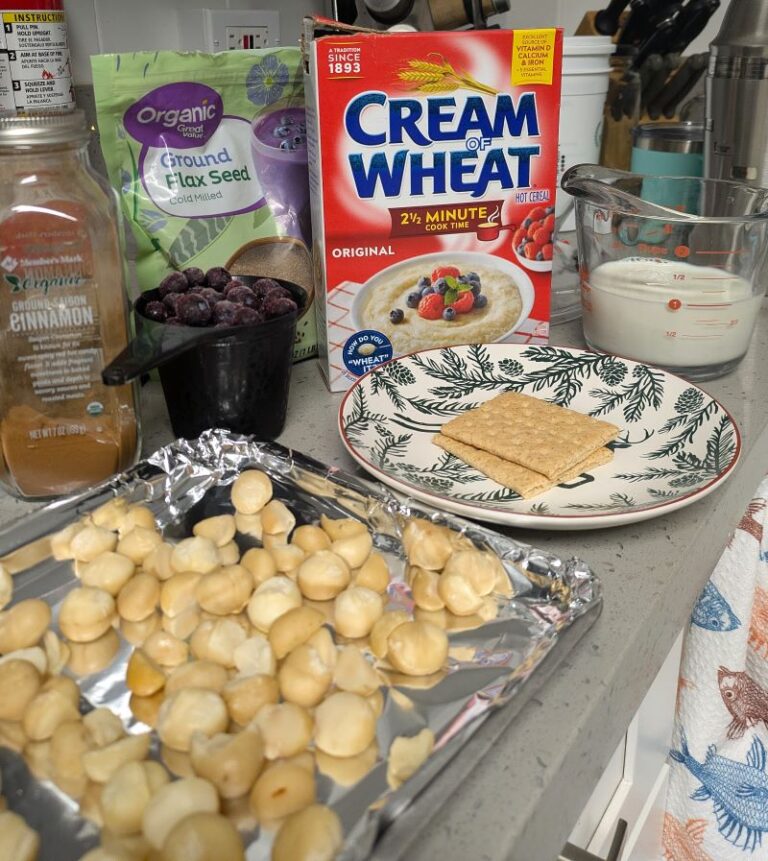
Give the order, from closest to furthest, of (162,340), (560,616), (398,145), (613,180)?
1. (560,616)
2. (162,340)
3. (398,145)
4. (613,180)

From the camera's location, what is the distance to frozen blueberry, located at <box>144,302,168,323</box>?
733mm

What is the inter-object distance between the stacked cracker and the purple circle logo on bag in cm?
37

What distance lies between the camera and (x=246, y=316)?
72 centimetres

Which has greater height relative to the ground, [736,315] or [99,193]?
[99,193]

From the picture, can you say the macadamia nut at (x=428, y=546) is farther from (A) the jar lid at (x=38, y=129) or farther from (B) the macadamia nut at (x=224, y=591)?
(A) the jar lid at (x=38, y=129)

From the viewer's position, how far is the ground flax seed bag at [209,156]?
79cm

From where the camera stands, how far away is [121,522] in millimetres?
625

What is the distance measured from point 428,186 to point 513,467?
31 centimetres

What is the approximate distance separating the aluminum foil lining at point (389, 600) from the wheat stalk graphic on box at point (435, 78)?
0.37 meters

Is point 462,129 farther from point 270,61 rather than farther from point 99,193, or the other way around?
point 99,193

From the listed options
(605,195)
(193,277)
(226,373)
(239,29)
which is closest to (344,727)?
(226,373)

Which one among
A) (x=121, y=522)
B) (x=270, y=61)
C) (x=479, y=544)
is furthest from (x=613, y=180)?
(x=121, y=522)

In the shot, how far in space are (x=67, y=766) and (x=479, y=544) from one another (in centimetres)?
29

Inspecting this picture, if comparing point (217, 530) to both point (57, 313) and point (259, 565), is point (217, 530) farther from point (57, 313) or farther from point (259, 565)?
point (57, 313)
